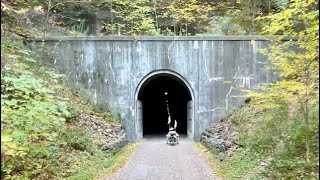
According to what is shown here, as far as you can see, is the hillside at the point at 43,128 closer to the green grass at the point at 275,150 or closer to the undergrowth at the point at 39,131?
the undergrowth at the point at 39,131

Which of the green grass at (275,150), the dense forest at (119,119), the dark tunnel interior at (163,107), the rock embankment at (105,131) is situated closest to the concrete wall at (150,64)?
the dense forest at (119,119)

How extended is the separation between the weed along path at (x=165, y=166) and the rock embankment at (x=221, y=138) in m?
0.64

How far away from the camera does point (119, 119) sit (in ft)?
46.5

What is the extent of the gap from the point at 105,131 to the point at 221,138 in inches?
160

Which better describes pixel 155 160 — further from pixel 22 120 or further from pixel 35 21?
pixel 35 21

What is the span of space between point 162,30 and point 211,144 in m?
11.0

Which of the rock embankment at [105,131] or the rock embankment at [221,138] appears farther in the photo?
the rock embankment at [105,131]

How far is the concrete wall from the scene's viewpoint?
14.2 m

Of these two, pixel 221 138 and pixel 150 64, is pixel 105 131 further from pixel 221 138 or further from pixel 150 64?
pixel 221 138

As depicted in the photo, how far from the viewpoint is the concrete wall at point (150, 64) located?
14.2m

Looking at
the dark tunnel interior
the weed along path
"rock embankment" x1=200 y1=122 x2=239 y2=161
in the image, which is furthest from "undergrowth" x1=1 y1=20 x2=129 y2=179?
the dark tunnel interior

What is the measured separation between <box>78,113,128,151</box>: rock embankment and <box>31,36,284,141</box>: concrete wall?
1.09 m

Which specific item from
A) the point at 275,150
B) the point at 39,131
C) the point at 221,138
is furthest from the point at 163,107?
the point at 39,131

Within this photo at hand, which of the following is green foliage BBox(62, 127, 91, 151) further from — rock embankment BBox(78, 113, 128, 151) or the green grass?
the green grass
